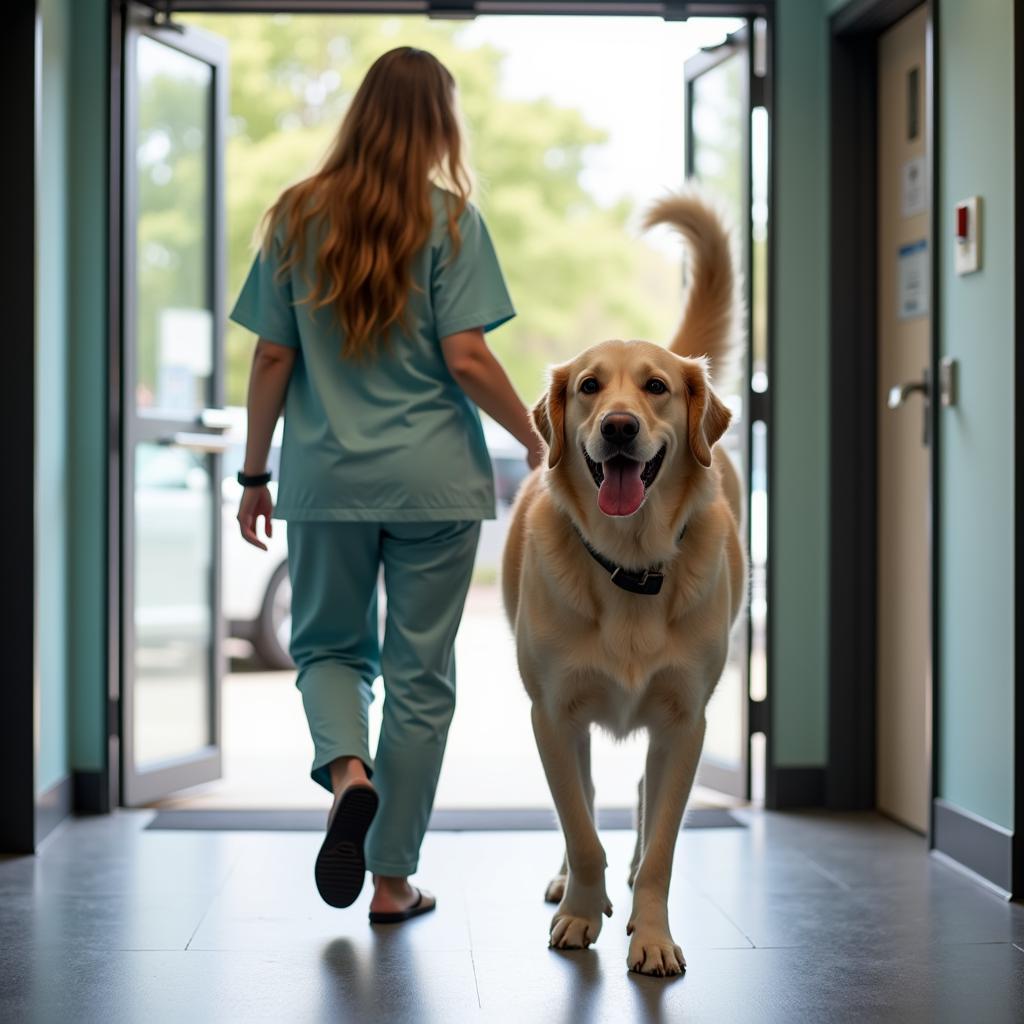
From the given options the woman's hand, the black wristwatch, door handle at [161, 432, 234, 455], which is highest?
door handle at [161, 432, 234, 455]

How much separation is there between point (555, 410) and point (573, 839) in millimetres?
768

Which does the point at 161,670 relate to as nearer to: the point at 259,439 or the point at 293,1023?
the point at 259,439

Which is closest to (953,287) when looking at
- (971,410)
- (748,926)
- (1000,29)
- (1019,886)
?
(971,410)

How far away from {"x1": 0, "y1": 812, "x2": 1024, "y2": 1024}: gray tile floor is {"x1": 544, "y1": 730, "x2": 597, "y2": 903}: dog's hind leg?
47 mm

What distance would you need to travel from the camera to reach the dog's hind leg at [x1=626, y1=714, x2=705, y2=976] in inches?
94.3

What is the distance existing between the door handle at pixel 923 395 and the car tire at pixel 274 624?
3.67 metres

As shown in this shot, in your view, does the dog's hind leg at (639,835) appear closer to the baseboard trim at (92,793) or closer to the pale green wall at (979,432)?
the pale green wall at (979,432)

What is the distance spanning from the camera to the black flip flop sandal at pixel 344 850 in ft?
8.23

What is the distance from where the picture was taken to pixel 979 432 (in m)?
3.13

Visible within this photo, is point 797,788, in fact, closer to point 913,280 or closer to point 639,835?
point 639,835

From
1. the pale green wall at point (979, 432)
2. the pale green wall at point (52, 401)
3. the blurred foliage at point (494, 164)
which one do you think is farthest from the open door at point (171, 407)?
the blurred foliage at point (494, 164)

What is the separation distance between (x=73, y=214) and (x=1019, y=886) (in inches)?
115

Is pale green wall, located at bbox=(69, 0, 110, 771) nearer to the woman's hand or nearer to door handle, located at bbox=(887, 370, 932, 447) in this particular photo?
the woman's hand

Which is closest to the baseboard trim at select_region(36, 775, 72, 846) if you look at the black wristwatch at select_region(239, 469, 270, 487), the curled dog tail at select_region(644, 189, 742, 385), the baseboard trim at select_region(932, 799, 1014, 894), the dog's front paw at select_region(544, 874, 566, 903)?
the black wristwatch at select_region(239, 469, 270, 487)
